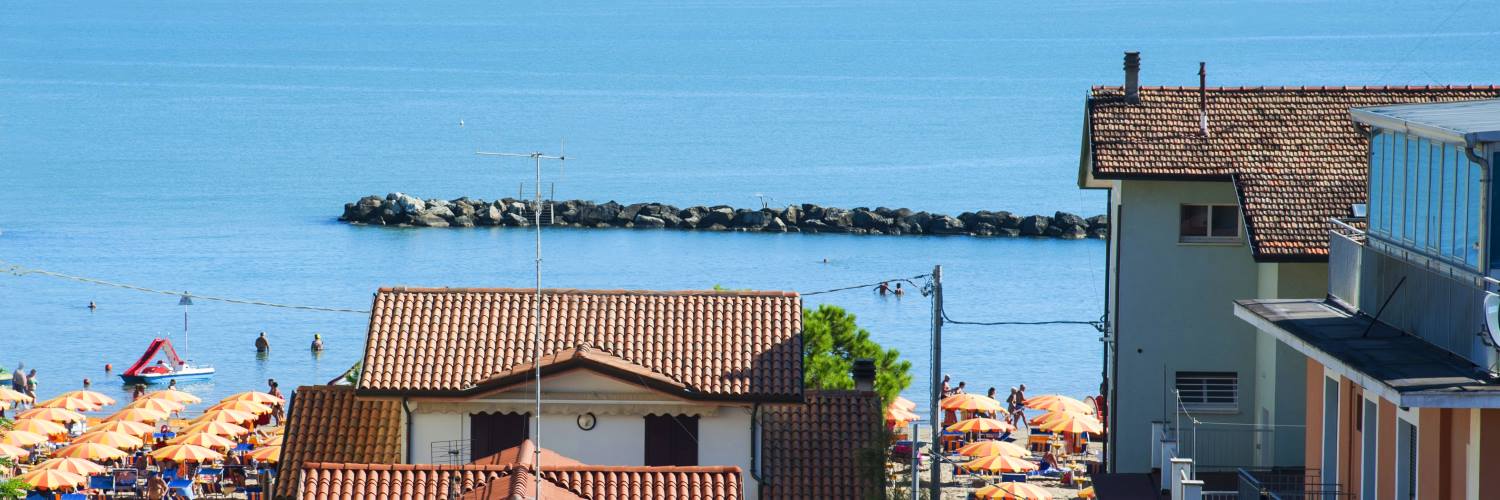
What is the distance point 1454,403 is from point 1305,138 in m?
14.2

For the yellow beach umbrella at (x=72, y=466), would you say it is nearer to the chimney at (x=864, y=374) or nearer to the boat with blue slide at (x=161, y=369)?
the chimney at (x=864, y=374)

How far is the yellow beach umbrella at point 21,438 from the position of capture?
3537cm

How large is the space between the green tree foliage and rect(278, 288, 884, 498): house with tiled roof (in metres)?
7.71

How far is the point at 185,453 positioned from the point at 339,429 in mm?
10508

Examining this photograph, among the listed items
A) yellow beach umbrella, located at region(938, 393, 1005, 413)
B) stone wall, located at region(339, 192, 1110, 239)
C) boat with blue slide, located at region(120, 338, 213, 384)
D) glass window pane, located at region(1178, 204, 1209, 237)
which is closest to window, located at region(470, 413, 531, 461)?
glass window pane, located at region(1178, 204, 1209, 237)

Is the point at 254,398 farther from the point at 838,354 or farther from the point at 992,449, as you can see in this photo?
the point at 992,449

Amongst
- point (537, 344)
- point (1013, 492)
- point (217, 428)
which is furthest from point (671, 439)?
point (217, 428)

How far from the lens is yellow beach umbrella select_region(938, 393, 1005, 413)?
132 ft

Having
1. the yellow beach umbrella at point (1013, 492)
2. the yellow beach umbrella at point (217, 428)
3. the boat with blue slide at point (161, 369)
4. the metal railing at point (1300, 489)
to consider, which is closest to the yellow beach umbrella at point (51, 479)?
the yellow beach umbrella at point (217, 428)

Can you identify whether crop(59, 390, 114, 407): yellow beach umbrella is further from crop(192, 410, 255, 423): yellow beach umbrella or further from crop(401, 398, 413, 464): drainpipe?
crop(401, 398, 413, 464): drainpipe

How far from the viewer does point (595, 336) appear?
24.6 meters

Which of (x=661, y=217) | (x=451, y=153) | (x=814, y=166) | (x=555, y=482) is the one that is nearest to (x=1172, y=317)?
(x=555, y=482)

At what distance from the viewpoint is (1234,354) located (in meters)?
26.1

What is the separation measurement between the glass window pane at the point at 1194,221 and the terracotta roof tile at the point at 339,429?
10859mm
